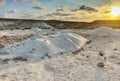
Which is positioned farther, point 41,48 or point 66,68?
point 41,48

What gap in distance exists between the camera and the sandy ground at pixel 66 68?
11.2 meters

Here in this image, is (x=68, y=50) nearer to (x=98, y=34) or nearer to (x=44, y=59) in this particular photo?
(x=44, y=59)

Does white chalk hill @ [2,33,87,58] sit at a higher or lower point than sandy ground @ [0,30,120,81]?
higher

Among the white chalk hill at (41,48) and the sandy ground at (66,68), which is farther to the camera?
the white chalk hill at (41,48)

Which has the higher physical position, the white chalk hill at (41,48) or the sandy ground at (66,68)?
the white chalk hill at (41,48)

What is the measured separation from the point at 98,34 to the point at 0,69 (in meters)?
17.9

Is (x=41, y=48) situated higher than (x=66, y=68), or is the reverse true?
(x=41, y=48)

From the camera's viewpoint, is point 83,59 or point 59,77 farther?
point 83,59

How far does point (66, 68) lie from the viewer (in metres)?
12.7

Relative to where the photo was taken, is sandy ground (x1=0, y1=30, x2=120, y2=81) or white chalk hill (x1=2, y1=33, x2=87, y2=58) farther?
white chalk hill (x1=2, y1=33, x2=87, y2=58)

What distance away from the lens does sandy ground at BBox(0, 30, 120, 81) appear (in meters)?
11.2

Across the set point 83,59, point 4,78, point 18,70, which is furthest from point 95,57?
point 4,78

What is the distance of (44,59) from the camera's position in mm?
14609

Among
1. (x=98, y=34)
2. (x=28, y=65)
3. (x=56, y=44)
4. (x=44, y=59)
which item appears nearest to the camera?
(x=28, y=65)
